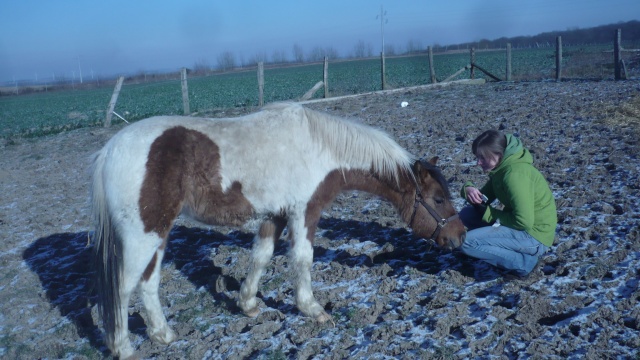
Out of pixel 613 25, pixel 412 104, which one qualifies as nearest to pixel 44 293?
pixel 412 104

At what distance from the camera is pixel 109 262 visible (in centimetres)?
384

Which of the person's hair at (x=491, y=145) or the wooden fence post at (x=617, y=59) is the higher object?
the wooden fence post at (x=617, y=59)

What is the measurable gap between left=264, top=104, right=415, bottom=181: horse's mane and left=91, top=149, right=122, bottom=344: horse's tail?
68.4 inches

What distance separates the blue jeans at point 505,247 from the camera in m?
A: 4.29

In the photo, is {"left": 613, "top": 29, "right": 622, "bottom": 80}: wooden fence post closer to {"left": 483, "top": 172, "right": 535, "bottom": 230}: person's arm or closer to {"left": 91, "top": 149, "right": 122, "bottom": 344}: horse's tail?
{"left": 483, "top": 172, "right": 535, "bottom": 230}: person's arm

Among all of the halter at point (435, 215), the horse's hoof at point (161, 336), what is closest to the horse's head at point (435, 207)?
the halter at point (435, 215)

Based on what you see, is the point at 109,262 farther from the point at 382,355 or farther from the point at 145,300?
the point at 382,355

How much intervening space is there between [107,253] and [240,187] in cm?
114

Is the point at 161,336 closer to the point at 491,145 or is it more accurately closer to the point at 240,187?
the point at 240,187

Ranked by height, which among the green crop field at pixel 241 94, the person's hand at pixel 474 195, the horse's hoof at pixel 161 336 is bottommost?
the horse's hoof at pixel 161 336

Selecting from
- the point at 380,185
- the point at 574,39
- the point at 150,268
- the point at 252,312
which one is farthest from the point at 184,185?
the point at 574,39

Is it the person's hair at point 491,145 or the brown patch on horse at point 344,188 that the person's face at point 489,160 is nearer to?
the person's hair at point 491,145

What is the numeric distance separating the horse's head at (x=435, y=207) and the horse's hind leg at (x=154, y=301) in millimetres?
2222

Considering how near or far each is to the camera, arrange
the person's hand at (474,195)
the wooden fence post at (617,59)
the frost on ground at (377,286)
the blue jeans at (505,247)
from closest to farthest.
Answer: the frost on ground at (377,286), the blue jeans at (505,247), the person's hand at (474,195), the wooden fence post at (617,59)
